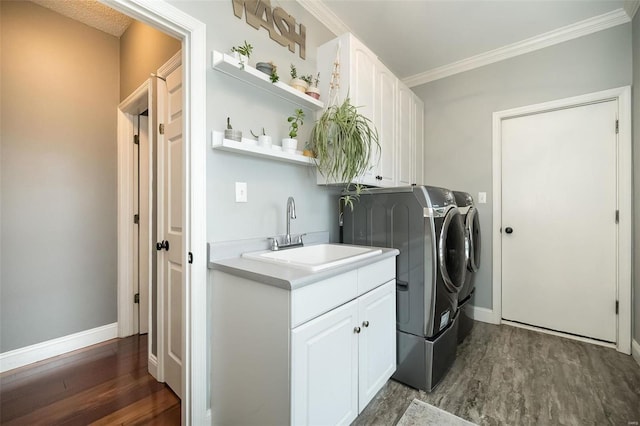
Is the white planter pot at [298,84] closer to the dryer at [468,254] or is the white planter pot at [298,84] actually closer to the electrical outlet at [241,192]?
the electrical outlet at [241,192]

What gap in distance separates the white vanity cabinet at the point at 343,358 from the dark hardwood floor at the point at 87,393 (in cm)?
92

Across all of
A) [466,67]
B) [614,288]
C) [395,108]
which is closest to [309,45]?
[395,108]

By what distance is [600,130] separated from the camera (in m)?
2.29

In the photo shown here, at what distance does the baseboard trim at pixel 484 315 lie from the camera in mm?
2693

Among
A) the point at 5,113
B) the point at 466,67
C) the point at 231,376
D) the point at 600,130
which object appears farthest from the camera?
the point at 466,67

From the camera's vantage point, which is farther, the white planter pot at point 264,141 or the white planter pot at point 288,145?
the white planter pot at point 288,145

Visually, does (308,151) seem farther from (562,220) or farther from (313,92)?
(562,220)

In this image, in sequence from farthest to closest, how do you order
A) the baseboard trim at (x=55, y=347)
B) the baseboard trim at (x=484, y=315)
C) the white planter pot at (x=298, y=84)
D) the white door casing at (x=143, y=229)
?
the baseboard trim at (x=484, y=315) < the white door casing at (x=143, y=229) < the baseboard trim at (x=55, y=347) < the white planter pot at (x=298, y=84)

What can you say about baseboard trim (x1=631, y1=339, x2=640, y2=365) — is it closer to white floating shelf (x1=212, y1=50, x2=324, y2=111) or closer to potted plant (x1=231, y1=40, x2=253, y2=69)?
white floating shelf (x1=212, y1=50, x2=324, y2=111)

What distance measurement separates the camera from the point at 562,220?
245 centimetres

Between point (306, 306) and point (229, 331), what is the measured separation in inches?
18.2

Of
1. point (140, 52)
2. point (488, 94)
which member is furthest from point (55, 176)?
point (488, 94)

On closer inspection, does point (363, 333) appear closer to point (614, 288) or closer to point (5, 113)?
point (614, 288)

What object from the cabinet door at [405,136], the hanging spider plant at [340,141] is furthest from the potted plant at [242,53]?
the cabinet door at [405,136]
